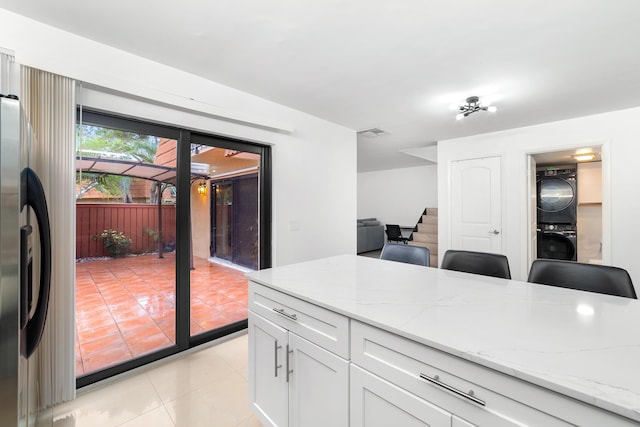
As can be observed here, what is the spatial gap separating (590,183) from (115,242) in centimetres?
685

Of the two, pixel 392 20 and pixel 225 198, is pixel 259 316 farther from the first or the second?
pixel 392 20

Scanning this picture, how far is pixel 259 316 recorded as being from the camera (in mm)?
1534

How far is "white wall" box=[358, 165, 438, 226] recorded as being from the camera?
24.9ft

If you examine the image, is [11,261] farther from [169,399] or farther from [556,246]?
[556,246]

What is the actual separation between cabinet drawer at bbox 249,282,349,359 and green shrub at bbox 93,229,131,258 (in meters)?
1.38

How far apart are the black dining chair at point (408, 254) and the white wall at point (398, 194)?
551cm

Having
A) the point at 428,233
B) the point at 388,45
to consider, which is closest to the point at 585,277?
the point at 388,45

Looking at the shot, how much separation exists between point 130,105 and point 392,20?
77.5 inches

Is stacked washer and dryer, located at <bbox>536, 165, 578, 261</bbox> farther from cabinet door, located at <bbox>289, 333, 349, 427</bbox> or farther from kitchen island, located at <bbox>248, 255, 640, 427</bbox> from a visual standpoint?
cabinet door, located at <bbox>289, 333, 349, 427</bbox>

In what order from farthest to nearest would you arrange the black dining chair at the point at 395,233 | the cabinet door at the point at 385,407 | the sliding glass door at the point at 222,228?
the black dining chair at the point at 395,233 → the sliding glass door at the point at 222,228 → the cabinet door at the point at 385,407

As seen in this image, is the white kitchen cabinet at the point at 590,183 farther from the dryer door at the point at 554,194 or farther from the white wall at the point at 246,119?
the white wall at the point at 246,119

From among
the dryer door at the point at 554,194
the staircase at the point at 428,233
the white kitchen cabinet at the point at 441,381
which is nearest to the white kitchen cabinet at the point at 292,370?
the white kitchen cabinet at the point at 441,381

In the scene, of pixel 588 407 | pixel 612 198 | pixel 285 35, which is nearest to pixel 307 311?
pixel 588 407

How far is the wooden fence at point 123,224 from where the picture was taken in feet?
6.68
